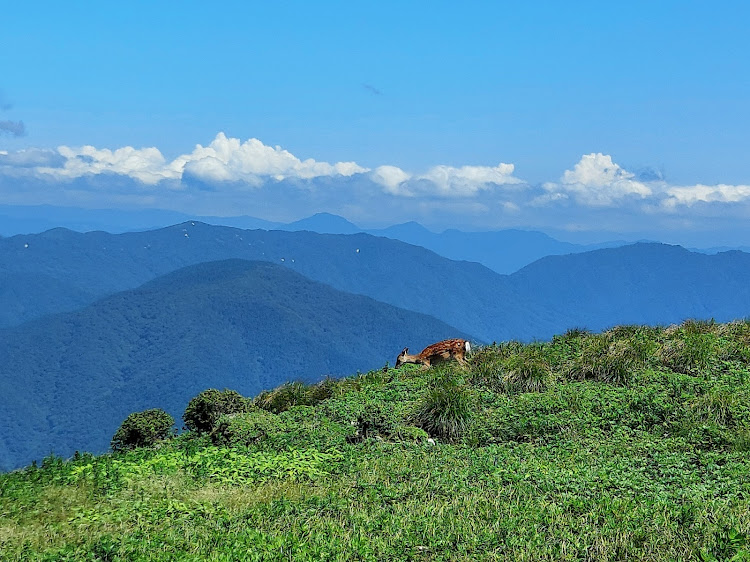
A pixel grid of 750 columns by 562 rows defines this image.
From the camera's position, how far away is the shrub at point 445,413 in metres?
14.9

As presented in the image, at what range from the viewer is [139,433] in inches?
652

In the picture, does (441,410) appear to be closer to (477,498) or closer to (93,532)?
(477,498)

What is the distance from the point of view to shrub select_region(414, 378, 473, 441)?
49.0 ft

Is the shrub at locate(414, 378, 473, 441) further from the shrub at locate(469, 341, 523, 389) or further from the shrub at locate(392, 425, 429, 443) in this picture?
the shrub at locate(469, 341, 523, 389)

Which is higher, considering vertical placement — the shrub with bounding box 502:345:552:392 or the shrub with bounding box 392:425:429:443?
the shrub with bounding box 502:345:552:392

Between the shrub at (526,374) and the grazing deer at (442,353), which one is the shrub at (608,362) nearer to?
the shrub at (526,374)

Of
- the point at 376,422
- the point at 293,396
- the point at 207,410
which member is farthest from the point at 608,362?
the point at 207,410

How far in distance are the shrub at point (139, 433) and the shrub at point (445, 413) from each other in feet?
23.5

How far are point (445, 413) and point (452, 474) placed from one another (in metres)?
3.84

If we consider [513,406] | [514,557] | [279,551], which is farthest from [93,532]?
[513,406]

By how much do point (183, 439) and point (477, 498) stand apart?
9.14 meters

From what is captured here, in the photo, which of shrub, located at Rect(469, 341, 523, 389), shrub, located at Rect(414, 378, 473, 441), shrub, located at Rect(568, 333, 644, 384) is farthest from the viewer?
shrub, located at Rect(469, 341, 523, 389)

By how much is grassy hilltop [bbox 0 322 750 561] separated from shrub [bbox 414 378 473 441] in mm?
50

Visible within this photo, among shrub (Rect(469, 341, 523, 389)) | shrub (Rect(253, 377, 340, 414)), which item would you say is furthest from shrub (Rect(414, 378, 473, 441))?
shrub (Rect(253, 377, 340, 414))
